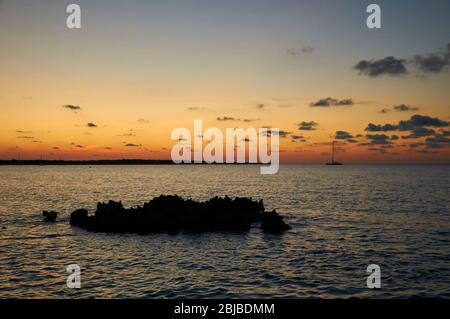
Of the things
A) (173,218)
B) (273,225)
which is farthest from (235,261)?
(173,218)

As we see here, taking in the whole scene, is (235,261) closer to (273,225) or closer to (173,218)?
(273,225)

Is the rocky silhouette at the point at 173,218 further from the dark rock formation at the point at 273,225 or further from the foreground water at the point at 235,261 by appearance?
the foreground water at the point at 235,261

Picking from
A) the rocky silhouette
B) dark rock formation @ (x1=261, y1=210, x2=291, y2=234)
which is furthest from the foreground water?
the rocky silhouette

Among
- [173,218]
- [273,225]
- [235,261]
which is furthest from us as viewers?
[173,218]

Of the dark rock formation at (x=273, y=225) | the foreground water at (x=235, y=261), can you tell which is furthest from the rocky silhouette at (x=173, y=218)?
the foreground water at (x=235, y=261)

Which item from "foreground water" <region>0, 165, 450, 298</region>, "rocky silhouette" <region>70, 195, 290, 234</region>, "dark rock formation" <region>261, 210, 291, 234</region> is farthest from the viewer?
"rocky silhouette" <region>70, 195, 290, 234</region>

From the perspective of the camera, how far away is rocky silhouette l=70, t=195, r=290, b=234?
42.1 metres

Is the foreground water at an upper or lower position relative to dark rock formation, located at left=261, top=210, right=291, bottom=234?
lower

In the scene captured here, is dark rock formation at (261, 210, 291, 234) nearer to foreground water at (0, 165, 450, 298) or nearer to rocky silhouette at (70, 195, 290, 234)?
rocky silhouette at (70, 195, 290, 234)

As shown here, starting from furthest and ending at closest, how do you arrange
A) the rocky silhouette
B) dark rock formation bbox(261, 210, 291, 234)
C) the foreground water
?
the rocky silhouette < dark rock formation bbox(261, 210, 291, 234) < the foreground water

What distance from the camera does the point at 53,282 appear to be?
925 inches

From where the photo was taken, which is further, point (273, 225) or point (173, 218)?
point (173, 218)

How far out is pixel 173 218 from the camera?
43.7 metres
